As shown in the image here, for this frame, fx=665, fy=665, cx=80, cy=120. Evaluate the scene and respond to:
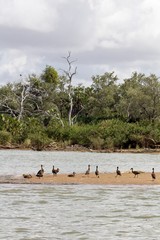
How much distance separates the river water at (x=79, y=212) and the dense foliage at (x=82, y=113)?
1497 inches

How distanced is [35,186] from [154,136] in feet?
130

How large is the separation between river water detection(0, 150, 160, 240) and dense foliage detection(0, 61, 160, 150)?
1497 inches

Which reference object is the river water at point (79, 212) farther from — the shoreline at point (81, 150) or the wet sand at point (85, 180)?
the shoreline at point (81, 150)

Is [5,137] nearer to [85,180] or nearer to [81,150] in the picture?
[81,150]

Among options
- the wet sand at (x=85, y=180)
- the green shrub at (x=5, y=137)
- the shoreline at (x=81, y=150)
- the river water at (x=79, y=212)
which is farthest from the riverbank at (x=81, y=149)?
the river water at (x=79, y=212)

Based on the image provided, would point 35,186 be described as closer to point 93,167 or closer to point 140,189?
point 140,189

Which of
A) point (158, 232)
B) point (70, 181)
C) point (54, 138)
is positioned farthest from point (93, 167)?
point (54, 138)

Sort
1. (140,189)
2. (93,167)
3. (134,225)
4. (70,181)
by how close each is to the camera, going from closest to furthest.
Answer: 1. (134,225)
2. (140,189)
3. (70,181)
4. (93,167)

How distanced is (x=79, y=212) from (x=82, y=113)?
78794 mm

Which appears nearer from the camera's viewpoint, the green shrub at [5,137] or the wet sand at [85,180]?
the wet sand at [85,180]

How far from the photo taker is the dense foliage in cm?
6956

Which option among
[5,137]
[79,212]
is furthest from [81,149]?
[79,212]

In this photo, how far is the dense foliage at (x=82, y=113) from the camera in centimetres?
6956

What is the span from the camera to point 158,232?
20.3 metres
